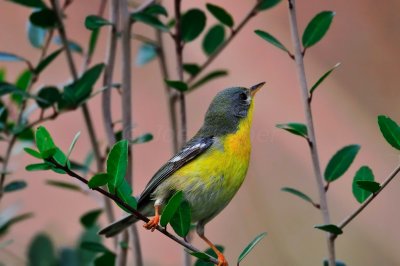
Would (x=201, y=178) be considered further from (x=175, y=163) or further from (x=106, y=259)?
(x=106, y=259)

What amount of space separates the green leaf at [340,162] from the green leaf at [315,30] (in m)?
0.37

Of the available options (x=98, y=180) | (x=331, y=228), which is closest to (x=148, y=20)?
(x=98, y=180)

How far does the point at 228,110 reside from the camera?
3.00 m

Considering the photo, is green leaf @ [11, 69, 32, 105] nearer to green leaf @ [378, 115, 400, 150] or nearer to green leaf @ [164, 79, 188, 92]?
green leaf @ [164, 79, 188, 92]

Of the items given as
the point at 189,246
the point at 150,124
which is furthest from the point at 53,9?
the point at 150,124

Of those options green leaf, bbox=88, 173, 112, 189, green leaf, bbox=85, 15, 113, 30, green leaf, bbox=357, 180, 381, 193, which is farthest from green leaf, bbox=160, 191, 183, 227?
green leaf, bbox=85, 15, 113, 30

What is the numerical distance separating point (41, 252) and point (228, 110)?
1028 millimetres

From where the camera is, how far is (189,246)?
1831mm

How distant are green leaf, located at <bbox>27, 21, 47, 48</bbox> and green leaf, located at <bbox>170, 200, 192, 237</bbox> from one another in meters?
1.31

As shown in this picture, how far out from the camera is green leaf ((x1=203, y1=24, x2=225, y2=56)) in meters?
2.91

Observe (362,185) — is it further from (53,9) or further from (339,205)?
(339,205)

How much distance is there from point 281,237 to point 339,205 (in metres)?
0.49

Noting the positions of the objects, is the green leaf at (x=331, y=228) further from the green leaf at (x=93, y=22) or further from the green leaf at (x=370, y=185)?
the green leaf at (x=93, y=22)

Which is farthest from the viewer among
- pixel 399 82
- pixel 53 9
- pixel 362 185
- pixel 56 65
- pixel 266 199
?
pixel 56 65
